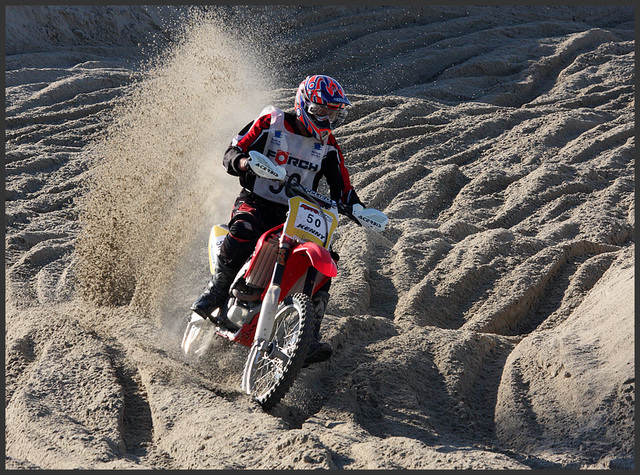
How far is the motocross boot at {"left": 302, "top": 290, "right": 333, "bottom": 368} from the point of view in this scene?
353cm

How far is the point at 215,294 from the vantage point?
4.02 metres

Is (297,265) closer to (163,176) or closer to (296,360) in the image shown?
(296,360)

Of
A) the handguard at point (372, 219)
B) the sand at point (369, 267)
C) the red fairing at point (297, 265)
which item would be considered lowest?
the sand at point (369, 267)

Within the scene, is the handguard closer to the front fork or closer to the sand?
the front fork

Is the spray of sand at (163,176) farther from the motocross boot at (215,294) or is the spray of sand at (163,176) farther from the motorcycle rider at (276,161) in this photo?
the motorcycle rider at (276,161)

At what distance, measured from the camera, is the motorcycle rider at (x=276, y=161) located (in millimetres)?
3848

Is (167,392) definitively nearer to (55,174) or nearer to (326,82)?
(326,82)

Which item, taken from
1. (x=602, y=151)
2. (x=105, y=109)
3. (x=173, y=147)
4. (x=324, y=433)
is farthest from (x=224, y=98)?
(x=324, y=433)

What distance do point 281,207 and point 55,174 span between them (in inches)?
200

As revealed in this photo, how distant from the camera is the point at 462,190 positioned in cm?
693

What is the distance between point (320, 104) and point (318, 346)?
146 cm

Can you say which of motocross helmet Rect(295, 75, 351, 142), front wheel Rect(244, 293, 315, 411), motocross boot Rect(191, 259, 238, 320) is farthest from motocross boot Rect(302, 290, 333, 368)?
motocross helmet Rect(295, 75, 351, 142)

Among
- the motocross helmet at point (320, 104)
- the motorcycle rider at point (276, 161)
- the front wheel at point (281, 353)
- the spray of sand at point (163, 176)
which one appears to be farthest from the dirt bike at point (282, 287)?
the spray of sand at point (163, 176)

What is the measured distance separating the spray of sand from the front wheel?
1.59 m
